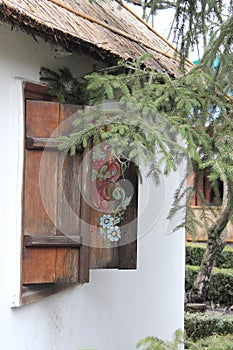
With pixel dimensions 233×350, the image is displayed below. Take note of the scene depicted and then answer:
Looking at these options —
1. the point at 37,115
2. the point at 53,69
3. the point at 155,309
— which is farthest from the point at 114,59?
the point at 155,309

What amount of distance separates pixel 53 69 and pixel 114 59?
46 cm

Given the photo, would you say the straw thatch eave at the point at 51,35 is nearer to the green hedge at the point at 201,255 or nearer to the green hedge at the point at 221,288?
the green hedge at the point at 221,288

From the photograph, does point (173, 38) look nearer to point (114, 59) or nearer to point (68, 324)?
point (114, 59)

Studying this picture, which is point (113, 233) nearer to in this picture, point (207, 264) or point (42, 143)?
point (42, 143)

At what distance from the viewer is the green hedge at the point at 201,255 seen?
17.2 meters

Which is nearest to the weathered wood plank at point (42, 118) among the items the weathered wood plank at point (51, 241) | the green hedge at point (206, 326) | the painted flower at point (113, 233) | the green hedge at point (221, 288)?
the weathered wood plank at point (51, 241)

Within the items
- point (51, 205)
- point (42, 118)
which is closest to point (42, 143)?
point (42, 118)

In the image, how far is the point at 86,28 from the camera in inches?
185

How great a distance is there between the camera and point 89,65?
5.39 metres

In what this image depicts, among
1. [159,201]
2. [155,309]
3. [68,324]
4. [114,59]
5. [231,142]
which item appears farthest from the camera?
[155,309]

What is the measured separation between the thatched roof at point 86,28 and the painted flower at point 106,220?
113 centimetres

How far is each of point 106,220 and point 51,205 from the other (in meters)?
0.50

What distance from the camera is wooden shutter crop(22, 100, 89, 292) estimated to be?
4422mm

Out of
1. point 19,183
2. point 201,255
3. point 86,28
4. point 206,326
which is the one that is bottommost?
point 206,326
